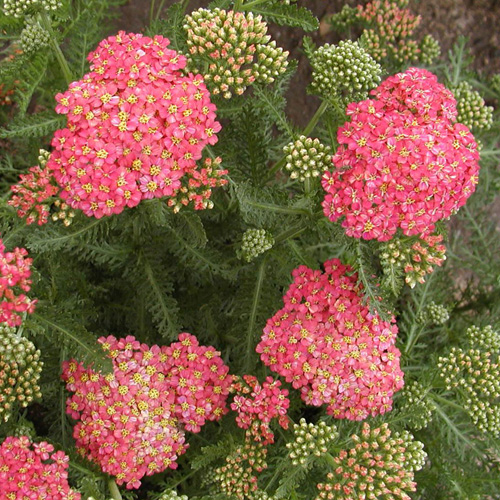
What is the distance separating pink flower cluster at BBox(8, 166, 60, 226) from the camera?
10.3 ft

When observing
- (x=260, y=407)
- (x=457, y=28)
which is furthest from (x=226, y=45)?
(x=457, y=28)

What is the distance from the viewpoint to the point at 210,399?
374cm

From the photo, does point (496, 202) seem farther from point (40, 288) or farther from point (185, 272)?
point (40, 288)

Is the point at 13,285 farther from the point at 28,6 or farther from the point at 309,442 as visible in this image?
the point at 309,442

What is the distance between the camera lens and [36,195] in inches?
124

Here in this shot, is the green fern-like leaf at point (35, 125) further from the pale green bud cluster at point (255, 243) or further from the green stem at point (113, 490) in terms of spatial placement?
the green stem at point (113, 490)

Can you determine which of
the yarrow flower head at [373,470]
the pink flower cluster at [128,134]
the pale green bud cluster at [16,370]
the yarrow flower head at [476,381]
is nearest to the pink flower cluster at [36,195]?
the pink flower cluster at [128,134]

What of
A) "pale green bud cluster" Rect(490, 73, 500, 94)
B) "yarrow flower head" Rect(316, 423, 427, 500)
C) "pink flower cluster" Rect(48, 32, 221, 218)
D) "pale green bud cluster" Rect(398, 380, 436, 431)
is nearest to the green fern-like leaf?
"pink flower cluster" Rect(48, 32, 221, 218)

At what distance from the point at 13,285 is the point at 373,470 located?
2102mm

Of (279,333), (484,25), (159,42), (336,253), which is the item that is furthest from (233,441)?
(484,25)

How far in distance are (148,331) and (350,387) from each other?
1.57 metres

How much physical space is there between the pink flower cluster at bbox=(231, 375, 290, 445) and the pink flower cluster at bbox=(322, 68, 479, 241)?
1123 mm

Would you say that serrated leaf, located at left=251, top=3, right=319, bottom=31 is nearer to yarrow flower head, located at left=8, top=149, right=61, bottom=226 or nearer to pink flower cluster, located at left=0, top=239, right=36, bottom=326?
yarrow flower head, located at left=8, top=149, right=61, bottom=226

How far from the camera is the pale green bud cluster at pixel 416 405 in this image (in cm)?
356
